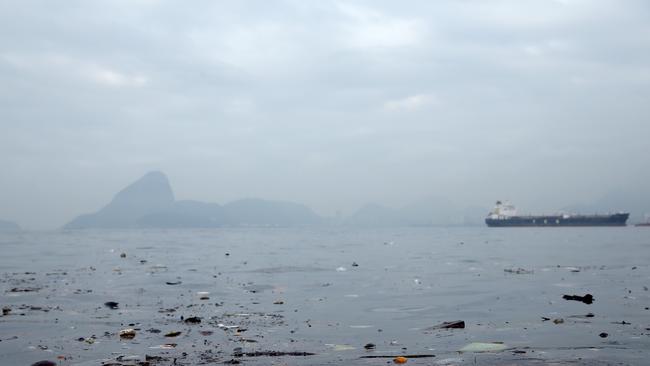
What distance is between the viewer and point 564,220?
165 meters

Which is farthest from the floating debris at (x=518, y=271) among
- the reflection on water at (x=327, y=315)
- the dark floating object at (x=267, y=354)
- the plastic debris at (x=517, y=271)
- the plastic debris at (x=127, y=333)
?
the plastic debris at (x=127, y=333)

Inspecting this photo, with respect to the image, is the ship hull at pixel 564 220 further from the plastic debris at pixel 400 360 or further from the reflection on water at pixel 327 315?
the plastic debris at pixel 400 360

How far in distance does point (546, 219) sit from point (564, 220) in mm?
5406

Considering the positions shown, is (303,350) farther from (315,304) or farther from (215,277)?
(215,277)

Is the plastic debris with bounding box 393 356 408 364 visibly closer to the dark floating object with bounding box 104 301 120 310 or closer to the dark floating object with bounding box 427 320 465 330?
the dark floating object with bounding box 427 320 465 330

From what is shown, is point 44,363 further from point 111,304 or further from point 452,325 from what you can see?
point 452,325

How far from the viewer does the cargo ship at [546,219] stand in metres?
160

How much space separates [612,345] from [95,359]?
27.1 ft

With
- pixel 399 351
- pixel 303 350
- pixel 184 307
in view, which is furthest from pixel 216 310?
pixel 399 351

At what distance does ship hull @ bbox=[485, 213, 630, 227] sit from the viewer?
160m

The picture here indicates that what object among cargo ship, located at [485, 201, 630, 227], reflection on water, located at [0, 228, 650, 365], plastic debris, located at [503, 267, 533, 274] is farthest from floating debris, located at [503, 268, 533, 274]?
cargo ship, located at [485, 201, 630, 227]

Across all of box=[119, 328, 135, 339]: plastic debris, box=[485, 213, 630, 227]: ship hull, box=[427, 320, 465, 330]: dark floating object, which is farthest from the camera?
box=[485, 213, 630, 227]: ship hull

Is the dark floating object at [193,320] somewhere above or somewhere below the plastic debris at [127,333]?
below

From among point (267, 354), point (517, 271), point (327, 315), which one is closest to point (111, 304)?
point (327, 315)
